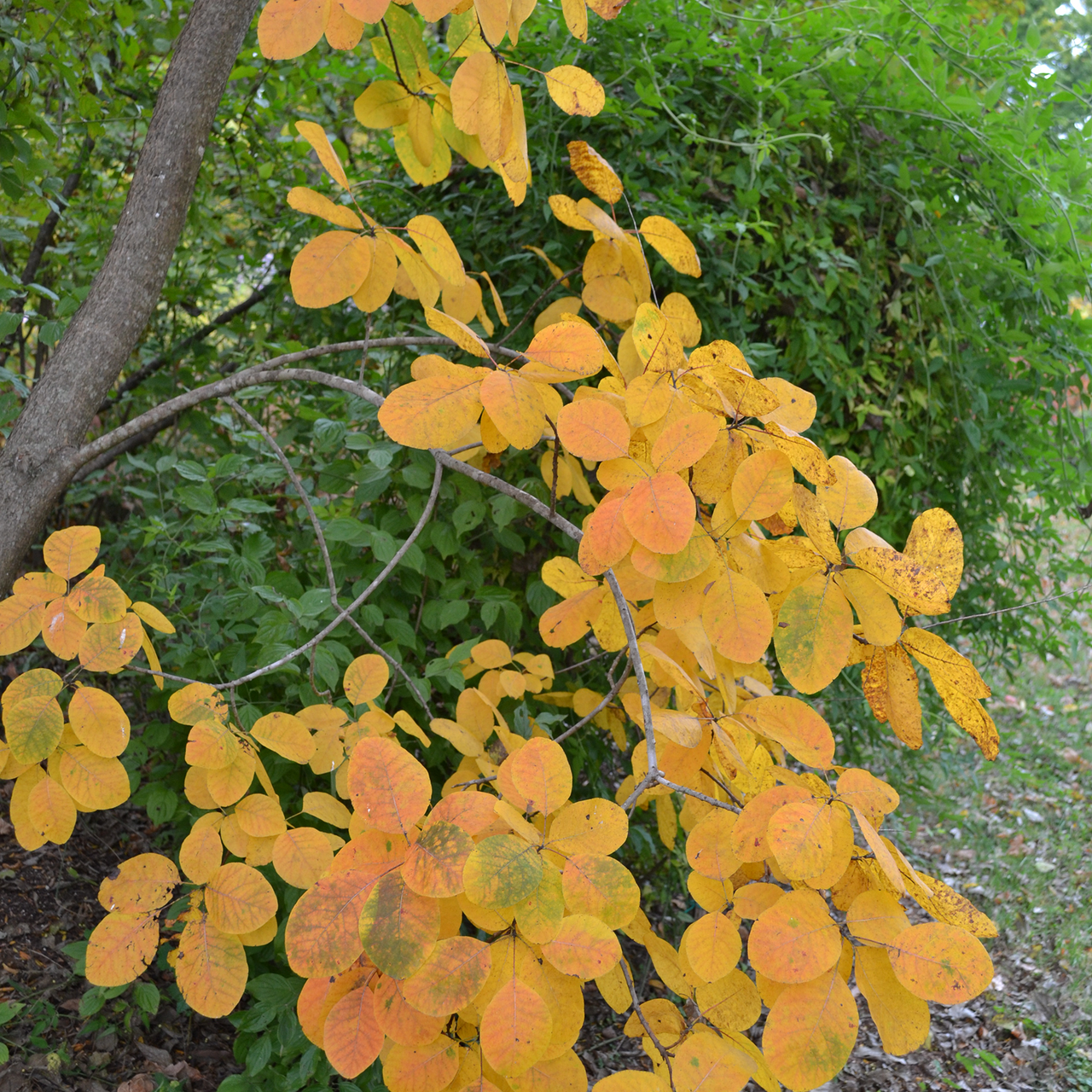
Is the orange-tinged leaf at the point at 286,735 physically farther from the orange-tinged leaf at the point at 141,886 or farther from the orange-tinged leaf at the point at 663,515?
the orange-tinged leaf at the point at 663,515

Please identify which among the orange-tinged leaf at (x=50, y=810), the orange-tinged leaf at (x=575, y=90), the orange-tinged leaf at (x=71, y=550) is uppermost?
the orange-tinged leaf at (x=575, y=90)

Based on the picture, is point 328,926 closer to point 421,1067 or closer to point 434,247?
point 421,1067

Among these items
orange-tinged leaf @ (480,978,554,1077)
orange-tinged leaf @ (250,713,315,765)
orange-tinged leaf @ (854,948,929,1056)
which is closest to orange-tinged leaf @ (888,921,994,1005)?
orange-tinged leaf @ (854,948,929,1056)

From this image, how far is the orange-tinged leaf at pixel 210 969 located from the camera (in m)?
0.83

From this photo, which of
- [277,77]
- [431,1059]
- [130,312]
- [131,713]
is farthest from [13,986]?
[277,77]

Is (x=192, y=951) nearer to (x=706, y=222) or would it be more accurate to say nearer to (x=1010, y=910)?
(x=706, y=222)

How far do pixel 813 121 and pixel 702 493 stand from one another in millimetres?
1504

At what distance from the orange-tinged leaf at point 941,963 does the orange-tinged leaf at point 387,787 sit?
1.28 feet

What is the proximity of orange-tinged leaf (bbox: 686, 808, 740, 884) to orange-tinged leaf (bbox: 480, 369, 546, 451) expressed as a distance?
41cm

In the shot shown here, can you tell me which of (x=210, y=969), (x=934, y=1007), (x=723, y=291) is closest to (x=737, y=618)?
(x=210, y=969)

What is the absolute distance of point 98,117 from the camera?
2.18m

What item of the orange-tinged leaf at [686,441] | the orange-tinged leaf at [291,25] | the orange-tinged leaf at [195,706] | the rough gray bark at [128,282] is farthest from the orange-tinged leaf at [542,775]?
the rough gray bark at [128,282]

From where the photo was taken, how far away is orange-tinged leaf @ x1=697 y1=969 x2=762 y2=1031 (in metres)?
0.81

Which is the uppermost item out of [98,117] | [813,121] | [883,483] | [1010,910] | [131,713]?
[813,121]
